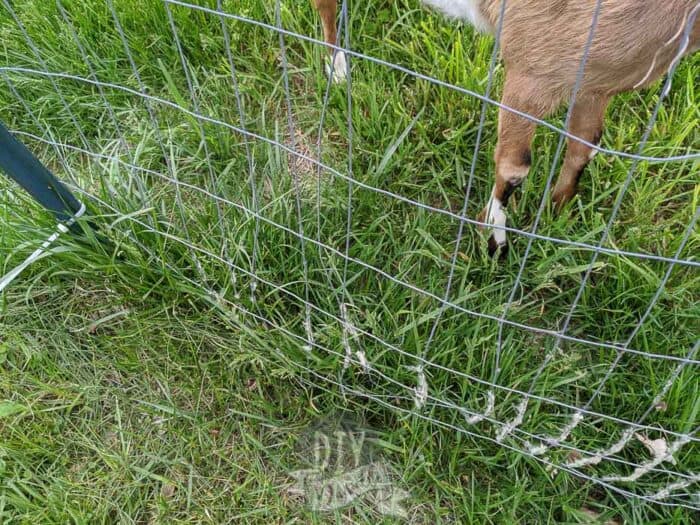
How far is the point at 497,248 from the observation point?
6.36 feet

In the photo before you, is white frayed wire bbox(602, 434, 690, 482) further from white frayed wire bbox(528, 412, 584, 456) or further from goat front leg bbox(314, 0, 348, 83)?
goat front leg bbox(314, 0, 348, 83)

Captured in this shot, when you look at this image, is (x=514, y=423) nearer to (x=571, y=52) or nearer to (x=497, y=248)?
(x=497, y=248)

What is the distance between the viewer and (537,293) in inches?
77.4

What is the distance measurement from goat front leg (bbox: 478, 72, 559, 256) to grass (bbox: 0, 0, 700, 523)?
0.09m

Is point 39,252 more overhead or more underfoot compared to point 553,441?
more overhead

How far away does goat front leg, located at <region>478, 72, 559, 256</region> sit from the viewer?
1.57 meters

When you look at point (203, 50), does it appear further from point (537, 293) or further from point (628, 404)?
point (628, 404)

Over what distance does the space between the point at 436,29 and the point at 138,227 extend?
1263mm

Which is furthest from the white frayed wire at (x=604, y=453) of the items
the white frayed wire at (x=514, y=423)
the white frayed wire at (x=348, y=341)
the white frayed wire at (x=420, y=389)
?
the white frayed wire at (x=348, y=341)

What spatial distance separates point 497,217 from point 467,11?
58 cm

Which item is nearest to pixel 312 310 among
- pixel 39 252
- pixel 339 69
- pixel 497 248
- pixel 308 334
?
pixel 308 334

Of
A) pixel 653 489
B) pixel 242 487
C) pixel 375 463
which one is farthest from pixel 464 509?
pixel 242 487

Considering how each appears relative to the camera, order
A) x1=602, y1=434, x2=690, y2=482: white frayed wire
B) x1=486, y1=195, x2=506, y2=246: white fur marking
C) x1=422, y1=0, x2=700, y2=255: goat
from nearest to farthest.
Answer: x1=422, y1=0, x2=700, y2=255: goat < x1=602, y1=434, x2=690, y2=482: white frayed wire < x1=486, y1=195, x2=506, y2=246: white fur marking

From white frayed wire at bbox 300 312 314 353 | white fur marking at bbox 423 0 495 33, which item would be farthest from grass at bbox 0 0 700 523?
white fur marking at bbox 423 0 495 33
